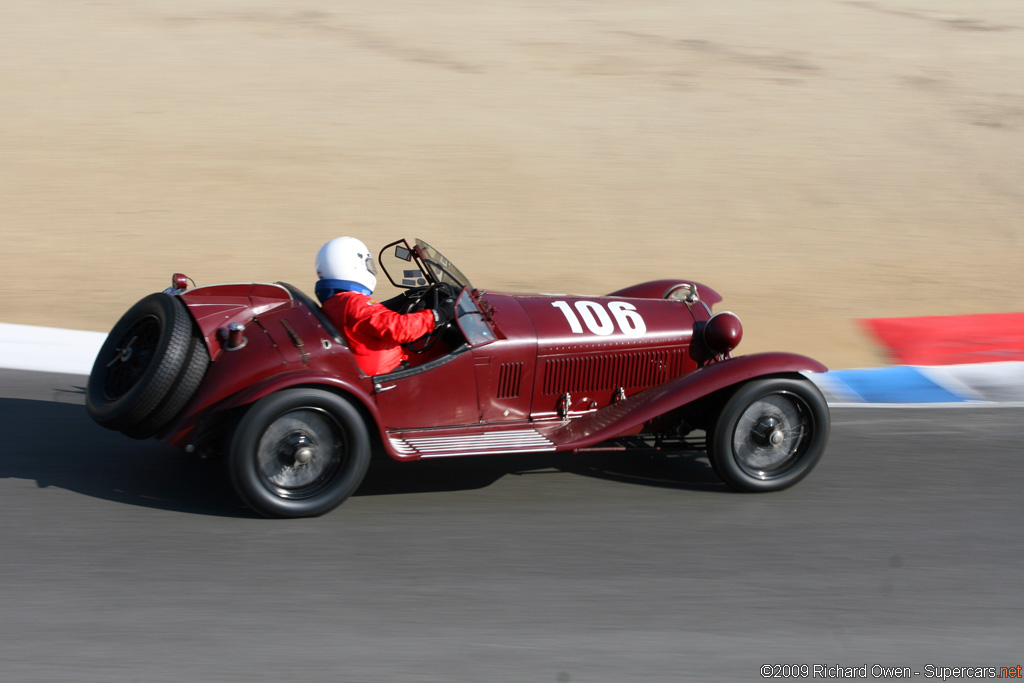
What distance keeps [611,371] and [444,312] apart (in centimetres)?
102

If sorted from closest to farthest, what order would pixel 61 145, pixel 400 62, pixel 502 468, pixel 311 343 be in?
pixel 311 343, pixel 502 468, pixel 61 145, pixel 400 62

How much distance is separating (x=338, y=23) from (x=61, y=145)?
701cm

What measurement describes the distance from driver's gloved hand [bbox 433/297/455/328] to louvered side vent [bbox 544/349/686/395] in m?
0.59

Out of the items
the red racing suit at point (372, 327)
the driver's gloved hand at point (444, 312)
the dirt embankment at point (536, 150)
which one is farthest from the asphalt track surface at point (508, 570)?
the dirt embankment at point (536, 150)

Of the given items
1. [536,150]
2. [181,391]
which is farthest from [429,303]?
[536,150]

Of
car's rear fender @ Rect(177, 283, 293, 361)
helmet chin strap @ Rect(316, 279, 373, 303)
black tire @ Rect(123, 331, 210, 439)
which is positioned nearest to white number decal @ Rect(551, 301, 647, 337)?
helmet chin strap @ Rect(316, 279, 373, 303)

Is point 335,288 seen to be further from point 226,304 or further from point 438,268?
point 438,268

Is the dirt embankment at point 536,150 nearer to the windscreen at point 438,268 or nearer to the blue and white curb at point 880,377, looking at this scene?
the blue and white curb at point 880,377

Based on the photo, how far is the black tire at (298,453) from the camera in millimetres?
4789

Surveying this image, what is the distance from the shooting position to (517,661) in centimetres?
382

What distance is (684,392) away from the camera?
5340mm

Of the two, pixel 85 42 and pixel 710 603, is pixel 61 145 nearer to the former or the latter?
pixel 85 42

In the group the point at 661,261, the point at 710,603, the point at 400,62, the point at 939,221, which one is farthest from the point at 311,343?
the point at 400,62

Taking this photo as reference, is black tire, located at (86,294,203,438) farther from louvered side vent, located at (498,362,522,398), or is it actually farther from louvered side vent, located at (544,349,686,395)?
louvered side vent, located at (544,349,686,395)
